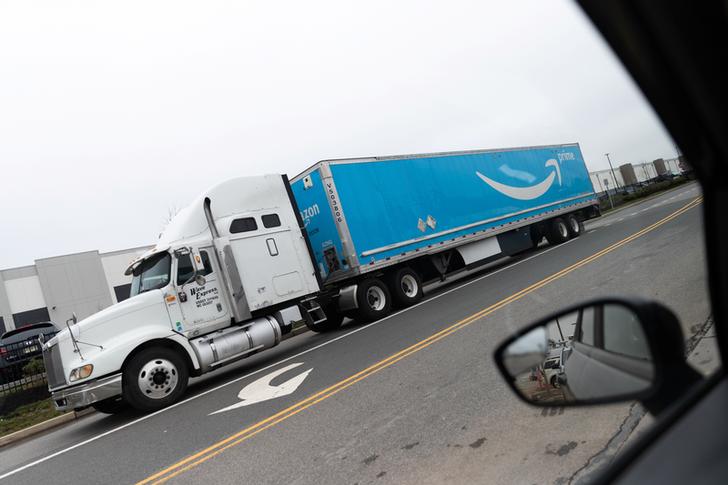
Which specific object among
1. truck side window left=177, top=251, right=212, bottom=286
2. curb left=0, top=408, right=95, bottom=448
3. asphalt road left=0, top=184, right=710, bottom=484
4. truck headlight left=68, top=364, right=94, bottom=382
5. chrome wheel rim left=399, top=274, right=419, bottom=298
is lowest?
asphalt road left=0, top=184, right=710, bottom=484

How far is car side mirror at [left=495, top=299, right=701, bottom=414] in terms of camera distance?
1263 millimetres

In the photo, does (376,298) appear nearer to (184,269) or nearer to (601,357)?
(184,269)

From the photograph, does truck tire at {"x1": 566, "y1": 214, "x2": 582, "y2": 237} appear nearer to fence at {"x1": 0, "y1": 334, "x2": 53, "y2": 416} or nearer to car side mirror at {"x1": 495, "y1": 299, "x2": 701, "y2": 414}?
fence at {"x1": 0, "y1": 334, "x2": 53, "y2": 416}

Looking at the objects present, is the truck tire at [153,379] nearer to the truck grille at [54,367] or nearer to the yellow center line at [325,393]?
the truck grille at [54,367]

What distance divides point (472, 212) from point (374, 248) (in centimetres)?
448

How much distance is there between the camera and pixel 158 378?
8.47 m

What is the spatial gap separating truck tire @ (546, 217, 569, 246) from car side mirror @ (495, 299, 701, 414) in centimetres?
1864

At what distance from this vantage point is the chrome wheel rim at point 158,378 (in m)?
8.30

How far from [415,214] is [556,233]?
811cm

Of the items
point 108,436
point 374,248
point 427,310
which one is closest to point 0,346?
point 108,436

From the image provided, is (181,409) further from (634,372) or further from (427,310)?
(634,372)

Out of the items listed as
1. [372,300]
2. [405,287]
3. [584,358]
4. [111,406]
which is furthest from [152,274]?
[584,358]

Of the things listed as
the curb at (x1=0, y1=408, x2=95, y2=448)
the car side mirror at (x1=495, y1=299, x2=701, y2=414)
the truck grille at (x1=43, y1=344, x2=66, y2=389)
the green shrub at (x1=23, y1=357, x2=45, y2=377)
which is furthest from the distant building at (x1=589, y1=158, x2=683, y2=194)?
the green shrub at (x1=23, y1=357, x2=45, y2=377)

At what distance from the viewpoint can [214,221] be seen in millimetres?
10539
